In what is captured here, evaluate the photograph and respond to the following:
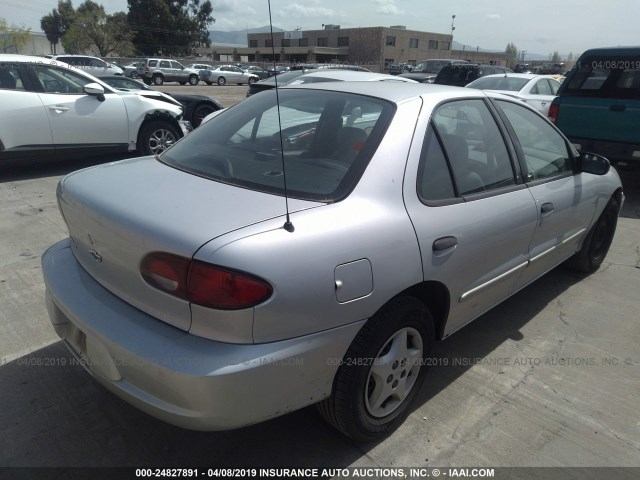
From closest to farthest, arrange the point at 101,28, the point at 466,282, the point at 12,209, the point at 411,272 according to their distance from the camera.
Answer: the point at 411,272
the point at 466,282
the point at 12,209
the point at 101,28

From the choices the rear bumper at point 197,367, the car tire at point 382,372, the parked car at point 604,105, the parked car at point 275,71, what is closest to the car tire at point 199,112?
the parked car at point 275,71

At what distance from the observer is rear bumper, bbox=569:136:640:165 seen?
652cm

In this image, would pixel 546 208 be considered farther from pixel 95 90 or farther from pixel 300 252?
pixel 95 90

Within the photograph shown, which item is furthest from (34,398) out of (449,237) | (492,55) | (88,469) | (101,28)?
(492,55)

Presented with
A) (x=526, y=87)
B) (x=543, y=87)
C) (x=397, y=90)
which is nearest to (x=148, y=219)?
(x=397, y=90)

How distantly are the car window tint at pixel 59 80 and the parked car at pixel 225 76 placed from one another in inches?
1224

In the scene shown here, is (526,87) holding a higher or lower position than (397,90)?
lower

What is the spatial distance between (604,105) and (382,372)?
20.7ft

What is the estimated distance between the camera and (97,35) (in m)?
56.5

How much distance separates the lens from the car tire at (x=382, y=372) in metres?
2.03

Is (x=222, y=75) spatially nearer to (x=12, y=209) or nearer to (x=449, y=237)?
(x=12, y=209)

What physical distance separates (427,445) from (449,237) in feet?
3.25

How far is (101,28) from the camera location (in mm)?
56875

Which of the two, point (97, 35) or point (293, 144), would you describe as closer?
point (293, 144)
